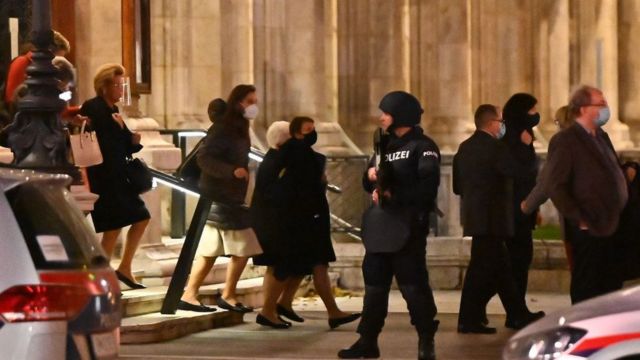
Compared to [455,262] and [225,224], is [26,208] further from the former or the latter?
[455,262]

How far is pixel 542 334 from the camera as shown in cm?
986

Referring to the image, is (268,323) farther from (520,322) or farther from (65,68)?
(65,68)

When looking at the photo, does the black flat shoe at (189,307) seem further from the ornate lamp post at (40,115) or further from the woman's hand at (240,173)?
the ornate lamp post at (40,115)

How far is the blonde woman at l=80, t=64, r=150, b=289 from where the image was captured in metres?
15.8

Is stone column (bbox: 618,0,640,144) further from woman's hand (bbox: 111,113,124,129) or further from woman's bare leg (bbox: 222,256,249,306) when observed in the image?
woman's hand (bbox: 111,113,124,129)

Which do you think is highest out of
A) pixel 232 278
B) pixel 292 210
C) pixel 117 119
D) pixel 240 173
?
pixel 117 119

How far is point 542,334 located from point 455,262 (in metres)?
12.8

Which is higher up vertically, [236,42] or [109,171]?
[236,42]

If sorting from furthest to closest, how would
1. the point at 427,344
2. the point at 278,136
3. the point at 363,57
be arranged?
1. the point at 363,57
2. the point at 278,136
3. the point at 427,344

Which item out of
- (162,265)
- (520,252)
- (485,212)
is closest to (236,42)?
(162,265)

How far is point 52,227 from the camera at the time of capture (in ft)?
30.4

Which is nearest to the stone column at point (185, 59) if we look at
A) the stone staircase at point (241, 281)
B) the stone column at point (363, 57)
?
the stone staircase at point (241, 281)

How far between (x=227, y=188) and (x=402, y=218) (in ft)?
9.83

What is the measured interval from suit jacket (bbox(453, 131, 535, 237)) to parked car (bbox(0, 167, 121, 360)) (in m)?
6.79
